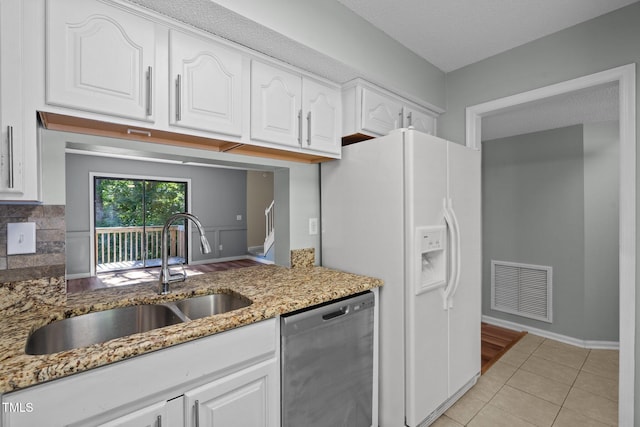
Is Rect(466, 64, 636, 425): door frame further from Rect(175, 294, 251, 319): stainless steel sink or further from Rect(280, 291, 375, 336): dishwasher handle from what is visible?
Rect(175, 294, 251, 319): stainless steel sink

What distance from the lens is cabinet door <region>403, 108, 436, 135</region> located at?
7.70 ft

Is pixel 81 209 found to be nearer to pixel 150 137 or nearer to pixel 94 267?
pixel 94 267

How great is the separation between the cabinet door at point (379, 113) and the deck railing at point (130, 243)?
4.05m

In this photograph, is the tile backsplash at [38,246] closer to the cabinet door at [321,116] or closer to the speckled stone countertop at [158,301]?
the speckled stone countertop at [158,301]

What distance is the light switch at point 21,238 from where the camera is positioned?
124 centimetres

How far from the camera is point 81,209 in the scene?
16.1ft

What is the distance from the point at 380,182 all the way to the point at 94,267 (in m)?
5.05

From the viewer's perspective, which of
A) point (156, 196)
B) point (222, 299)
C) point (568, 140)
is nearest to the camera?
point (222, 299)

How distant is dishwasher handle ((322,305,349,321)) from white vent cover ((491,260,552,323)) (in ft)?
9.48

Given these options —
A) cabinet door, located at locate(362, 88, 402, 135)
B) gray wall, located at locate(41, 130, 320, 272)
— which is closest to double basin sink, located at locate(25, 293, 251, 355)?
gray wall, located at locate(41, 130, 320, 272)

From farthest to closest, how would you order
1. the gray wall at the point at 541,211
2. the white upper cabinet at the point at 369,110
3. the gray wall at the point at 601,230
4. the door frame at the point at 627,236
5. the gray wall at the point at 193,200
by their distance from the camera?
1. the gray wall at the point at 193,200
2. the gray wall at the point at 541,211
3. the gray wall at the point at 601,230
4. the white upper cabinet at the point at 369,110
5. the door frame at the point at 627,236

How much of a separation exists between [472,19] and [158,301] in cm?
241

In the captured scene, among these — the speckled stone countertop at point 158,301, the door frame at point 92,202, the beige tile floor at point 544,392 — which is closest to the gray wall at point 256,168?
the speckled stone countertop at point 158,301

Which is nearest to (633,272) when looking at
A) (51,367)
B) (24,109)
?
(51,367)
